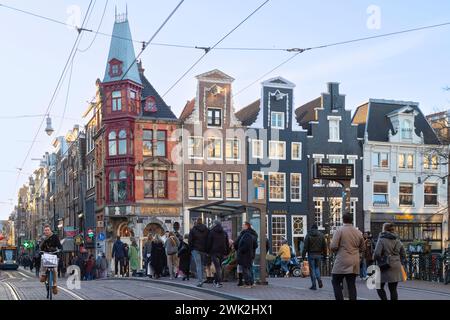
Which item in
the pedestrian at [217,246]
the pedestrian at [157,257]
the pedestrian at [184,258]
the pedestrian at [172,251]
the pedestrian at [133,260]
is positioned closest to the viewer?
the pedestrian at [217,246]

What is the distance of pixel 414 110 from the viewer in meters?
53.6

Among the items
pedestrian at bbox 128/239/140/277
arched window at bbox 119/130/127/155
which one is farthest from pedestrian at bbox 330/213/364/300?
arched window at bbox 119/130/127/155

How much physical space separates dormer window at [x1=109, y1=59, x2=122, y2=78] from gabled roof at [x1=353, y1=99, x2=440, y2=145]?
19.3 meters

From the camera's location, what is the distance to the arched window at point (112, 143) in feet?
155

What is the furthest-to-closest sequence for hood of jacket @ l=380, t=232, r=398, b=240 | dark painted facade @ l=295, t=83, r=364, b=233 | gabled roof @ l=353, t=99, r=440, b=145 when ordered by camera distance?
gabled roof @ l=353, t=99, r=440, b=145 → dark painted facade @ l=295, t=83, r=364, b=233 → hood of jacket @ l=380, t=232, r=398, b=240

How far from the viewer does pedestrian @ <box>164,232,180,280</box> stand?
22.3 meters

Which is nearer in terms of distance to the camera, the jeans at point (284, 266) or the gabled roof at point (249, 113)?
the jeans at point (284, 266)

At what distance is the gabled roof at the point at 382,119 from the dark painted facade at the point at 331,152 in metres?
1.65

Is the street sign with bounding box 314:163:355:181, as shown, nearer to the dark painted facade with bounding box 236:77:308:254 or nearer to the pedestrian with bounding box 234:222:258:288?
the pedestrian with bounding box 234:222:258:288

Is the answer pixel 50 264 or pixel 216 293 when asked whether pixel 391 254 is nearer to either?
pixel 216 293

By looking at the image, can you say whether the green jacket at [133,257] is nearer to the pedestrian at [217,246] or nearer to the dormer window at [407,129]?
the pedestrian at [217,246]

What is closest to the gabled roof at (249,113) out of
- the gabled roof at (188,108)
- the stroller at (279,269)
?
the gabled roof at (188,108)

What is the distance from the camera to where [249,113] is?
52.3 metres
